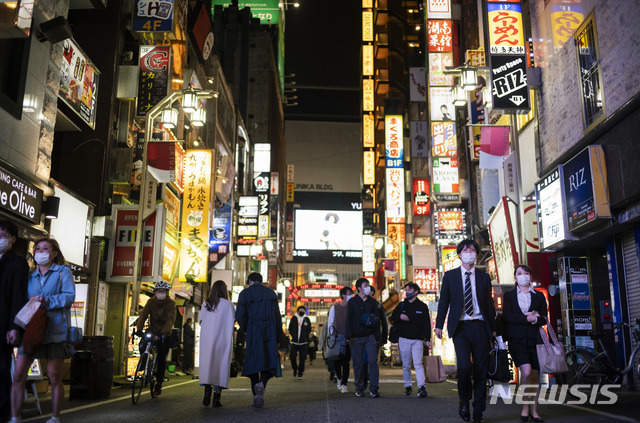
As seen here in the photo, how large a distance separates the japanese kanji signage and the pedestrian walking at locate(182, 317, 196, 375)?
11.9 meters

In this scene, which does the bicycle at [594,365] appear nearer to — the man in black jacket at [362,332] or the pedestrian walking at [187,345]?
the man in black jacket at [362,332]

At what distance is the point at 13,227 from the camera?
5438mm

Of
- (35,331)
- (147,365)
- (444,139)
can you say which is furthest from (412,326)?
(444,139)

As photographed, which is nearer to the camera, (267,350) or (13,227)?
(13,227)

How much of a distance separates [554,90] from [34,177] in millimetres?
11233

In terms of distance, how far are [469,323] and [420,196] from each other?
83.5 ft

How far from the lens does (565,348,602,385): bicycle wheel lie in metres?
10.8

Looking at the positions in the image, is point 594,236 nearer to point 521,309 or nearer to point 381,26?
point 521,309

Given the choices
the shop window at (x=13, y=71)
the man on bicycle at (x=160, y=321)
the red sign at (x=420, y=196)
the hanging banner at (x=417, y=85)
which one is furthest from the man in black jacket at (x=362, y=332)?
the hanging banner at (x=417, y=85)

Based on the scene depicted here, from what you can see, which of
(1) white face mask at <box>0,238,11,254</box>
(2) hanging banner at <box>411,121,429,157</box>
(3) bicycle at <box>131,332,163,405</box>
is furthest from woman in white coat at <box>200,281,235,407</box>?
(2) hanging banner at <box>411,121,429,157</box>

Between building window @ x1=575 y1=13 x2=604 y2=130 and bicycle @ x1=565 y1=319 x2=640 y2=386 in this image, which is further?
building window @ x1=575 y1=13 x2=604 y2=130

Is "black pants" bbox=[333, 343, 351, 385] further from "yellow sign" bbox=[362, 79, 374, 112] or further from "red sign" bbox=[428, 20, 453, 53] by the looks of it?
"yellow sign" bbox=[362, 79, 374, 112]

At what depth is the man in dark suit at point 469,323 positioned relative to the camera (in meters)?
6.20

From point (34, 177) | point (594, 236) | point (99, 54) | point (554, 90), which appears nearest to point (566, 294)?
point (594, 236)
